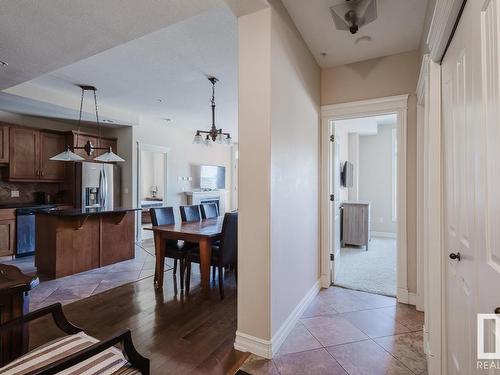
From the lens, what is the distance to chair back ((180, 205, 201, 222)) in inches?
Answer: 154

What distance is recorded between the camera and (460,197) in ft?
4.24

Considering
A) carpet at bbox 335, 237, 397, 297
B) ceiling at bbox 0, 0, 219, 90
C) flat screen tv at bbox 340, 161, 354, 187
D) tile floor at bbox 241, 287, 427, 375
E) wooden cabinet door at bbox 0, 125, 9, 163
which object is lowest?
tile floor at bbox 241, 287, 427, 375

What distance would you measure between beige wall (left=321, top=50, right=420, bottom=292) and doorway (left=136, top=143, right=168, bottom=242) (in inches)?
175

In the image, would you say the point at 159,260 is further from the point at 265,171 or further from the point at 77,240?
the point at 265,171

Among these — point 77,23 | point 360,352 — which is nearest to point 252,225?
point 360,352

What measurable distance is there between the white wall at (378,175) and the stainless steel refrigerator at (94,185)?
5.71m

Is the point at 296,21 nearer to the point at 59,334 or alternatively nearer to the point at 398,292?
the point at 398,292

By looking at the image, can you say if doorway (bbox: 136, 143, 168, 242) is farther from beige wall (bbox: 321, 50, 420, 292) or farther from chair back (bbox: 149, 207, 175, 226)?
beige wall (bbox: 321, 50, 420, 292)

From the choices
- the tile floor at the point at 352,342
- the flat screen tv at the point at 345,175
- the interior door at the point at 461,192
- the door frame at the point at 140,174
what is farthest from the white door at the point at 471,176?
the door frame at the point at 140,174

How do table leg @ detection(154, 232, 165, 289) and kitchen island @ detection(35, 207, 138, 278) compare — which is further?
kitchen island @ detection(35, 207, 138, 278)

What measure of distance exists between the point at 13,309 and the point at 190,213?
9.06 ft

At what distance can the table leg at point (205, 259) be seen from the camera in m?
2.84

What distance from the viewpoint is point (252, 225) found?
75.7 inches

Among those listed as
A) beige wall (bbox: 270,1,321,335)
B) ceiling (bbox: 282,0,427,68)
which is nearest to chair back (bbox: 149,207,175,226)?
beige wall (bbox: 270,1,321,335)
